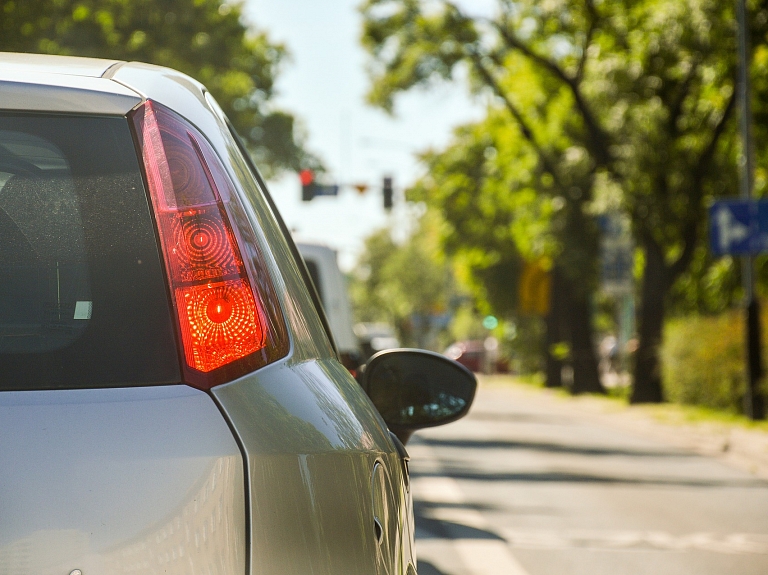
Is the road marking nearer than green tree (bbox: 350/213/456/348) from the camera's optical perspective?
Yes

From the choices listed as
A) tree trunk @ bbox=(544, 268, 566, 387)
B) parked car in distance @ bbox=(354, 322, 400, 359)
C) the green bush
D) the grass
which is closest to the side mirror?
parked car in distance @ bbox=(354, 322, 400, 359)

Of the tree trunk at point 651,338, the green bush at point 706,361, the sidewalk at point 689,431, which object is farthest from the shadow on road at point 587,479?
the tree trunk at point 651,338

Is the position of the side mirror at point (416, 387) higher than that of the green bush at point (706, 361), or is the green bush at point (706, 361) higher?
the side mirror at point (416, 387)

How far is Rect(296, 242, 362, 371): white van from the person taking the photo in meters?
10.8

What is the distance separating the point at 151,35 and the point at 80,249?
2377 centimetres

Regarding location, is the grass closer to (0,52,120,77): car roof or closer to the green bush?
the green bush

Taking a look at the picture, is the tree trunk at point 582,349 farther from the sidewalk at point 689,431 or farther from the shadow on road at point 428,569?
the shadow on road at point 428,569

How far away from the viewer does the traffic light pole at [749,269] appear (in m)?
17.5

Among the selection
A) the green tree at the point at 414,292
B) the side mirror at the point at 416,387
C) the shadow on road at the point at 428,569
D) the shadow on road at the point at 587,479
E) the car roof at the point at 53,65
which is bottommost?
the green tree at the point at 414,292

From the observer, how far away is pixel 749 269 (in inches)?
695

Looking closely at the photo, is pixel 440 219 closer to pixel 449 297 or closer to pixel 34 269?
pixel 449 297

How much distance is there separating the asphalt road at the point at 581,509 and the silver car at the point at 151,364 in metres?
4.71

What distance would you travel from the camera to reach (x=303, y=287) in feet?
6.81

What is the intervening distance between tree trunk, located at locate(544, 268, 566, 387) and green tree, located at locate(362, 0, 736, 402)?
844 cm
